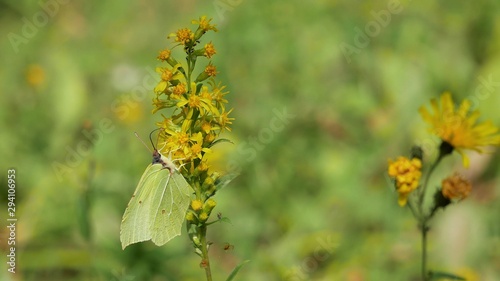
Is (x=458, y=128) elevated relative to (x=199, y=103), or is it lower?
lower

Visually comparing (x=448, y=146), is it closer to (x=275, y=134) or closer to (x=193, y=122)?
(x=193, y=122)

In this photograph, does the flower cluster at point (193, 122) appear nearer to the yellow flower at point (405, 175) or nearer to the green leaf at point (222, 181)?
the green leaf at point (222, 181)

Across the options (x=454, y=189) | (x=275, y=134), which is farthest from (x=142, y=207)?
(x=275, y=134)

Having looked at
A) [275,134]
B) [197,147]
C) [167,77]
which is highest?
[275,134]

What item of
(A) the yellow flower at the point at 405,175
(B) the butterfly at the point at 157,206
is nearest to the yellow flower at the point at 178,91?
(B) the butterfly at the point at 157,206

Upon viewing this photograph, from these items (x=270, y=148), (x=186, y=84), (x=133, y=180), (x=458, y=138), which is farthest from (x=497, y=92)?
(x=186, y=84)

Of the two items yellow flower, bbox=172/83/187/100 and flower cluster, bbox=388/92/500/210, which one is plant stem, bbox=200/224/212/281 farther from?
Answer: flower cluster, bbox=388/92/500/210
